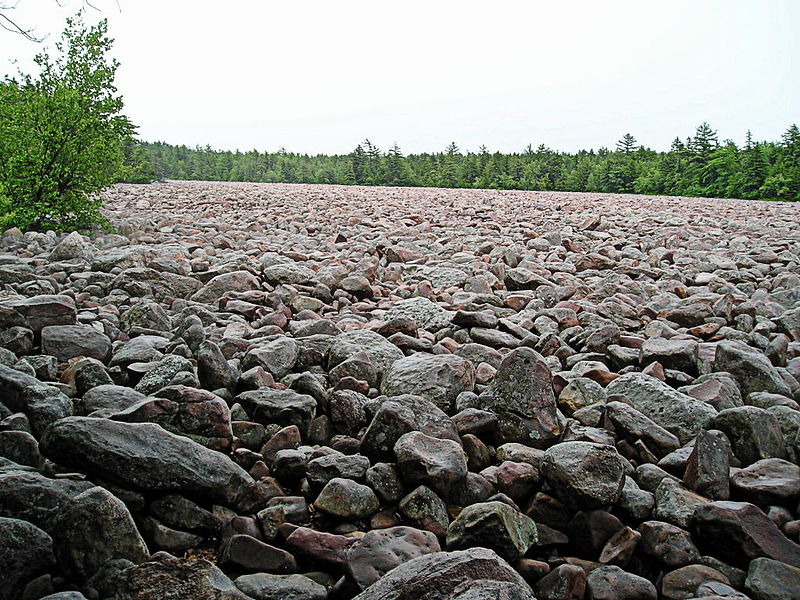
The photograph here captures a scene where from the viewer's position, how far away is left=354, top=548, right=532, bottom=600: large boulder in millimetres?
1353

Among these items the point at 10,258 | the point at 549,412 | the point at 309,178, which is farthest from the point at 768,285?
the point at 309,178

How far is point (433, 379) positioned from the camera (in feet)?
8.78

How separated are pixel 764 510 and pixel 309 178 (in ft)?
99.7

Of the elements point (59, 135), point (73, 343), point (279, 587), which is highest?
point (59, 135)

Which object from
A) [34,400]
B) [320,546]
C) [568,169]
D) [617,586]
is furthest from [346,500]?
[568,169]

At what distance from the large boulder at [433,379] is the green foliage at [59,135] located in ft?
15.8

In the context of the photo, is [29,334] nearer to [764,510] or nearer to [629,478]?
[629,478]

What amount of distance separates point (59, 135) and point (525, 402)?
580 centimetres

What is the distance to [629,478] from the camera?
206 cm

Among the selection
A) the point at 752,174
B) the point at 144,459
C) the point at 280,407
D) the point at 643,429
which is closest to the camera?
the point at 144,459

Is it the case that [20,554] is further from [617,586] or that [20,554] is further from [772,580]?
[772,580]

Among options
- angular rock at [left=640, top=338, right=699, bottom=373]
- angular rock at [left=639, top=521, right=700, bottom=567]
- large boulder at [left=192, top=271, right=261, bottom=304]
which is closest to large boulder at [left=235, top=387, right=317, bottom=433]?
angular rock at [left=639, top=521, right=700, bottom=567]

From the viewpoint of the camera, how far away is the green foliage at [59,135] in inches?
233

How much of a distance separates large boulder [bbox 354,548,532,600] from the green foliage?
5.76 m
